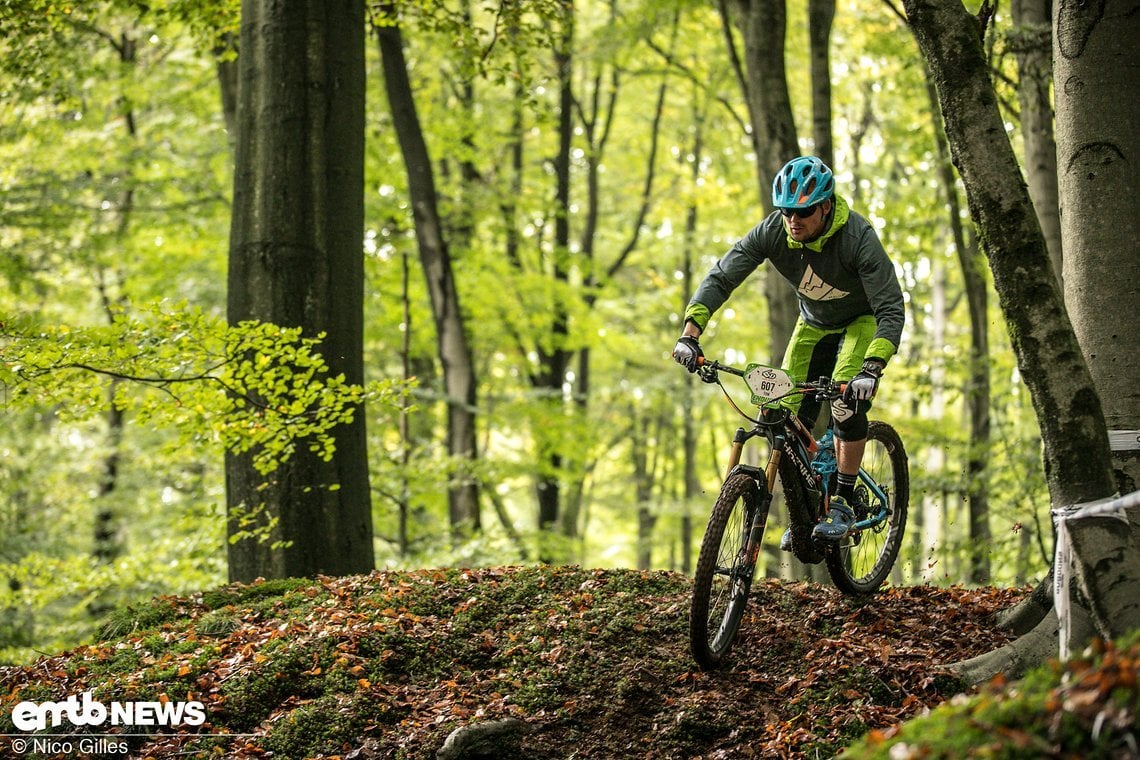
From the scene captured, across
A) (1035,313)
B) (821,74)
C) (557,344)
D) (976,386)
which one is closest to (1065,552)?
(1035,313)

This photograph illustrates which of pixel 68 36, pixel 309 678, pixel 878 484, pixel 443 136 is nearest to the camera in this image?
pixel 309 678

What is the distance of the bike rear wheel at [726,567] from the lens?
501cm

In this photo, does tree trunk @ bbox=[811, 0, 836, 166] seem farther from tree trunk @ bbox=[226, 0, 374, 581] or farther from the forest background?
tree trunk @ bbox=[226, 0, 374, 581]

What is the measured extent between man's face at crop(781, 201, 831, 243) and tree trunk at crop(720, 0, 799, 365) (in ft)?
14.8

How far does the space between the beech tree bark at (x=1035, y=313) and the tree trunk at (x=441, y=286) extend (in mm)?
10168

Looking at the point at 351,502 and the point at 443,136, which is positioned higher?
the point at 443,136

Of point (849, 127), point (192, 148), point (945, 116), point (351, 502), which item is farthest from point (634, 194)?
point (945, 116)

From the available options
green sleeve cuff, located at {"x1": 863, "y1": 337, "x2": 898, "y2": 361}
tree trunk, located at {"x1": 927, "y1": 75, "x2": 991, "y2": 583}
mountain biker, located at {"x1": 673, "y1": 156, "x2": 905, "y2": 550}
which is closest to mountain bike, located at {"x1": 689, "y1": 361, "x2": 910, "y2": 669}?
mountain biker, located at {"x1": 673, "y1": 156, "x2": 905, "y2": 550}

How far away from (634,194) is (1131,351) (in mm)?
20260

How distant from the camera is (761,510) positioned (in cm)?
531

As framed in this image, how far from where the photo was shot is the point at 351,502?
7.73 m

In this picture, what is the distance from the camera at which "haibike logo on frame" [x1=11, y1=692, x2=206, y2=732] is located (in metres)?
5.12

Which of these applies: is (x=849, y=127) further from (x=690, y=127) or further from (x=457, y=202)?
(x=457, y=202)

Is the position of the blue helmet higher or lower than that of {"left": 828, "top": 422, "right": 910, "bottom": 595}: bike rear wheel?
higher
